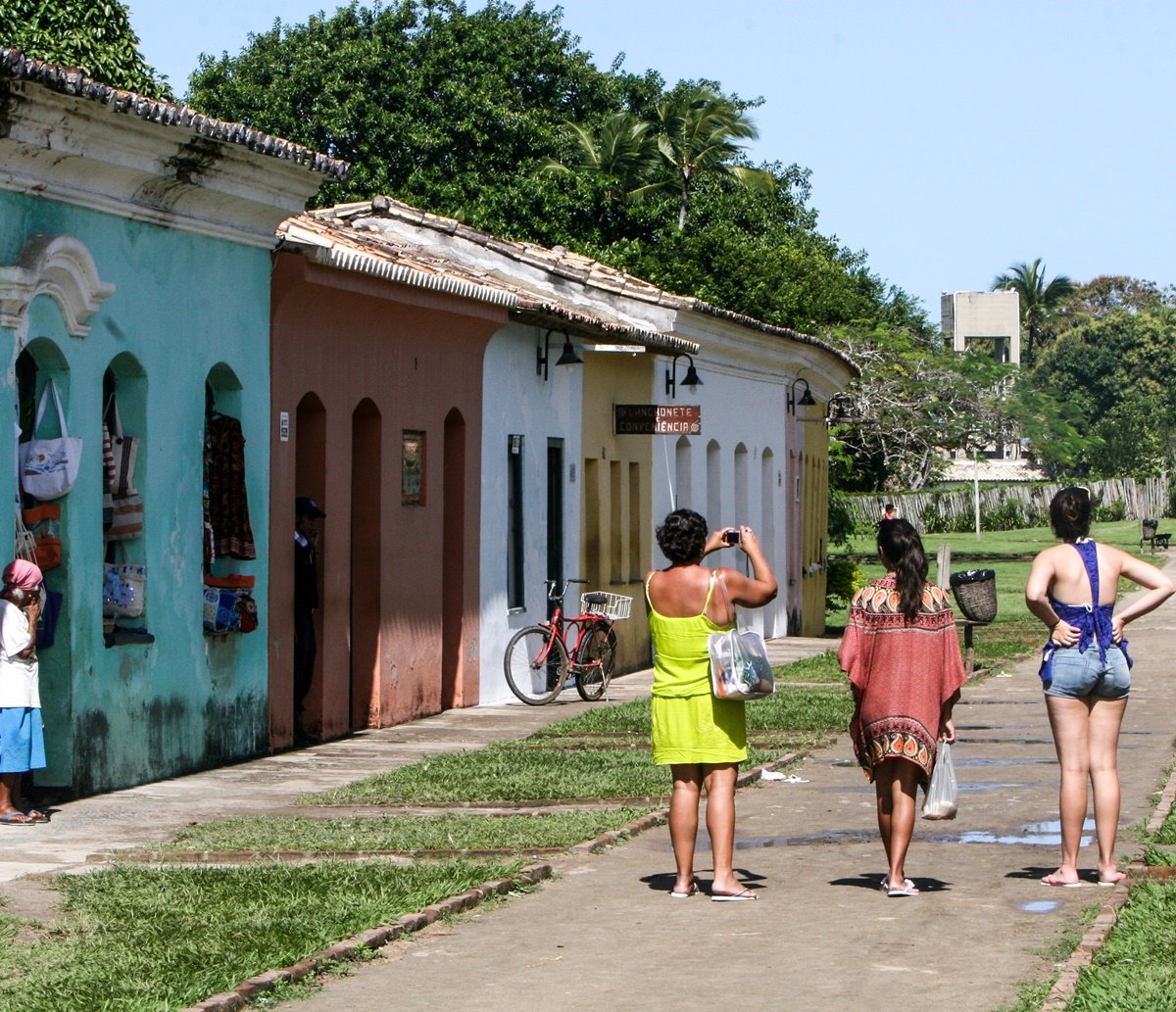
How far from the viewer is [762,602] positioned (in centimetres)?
875

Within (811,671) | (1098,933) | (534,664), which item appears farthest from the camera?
(811,671)

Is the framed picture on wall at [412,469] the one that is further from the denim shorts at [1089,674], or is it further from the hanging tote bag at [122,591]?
the denim shorts at [1089,674]

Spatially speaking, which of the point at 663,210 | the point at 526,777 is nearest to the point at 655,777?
the point at 526,777

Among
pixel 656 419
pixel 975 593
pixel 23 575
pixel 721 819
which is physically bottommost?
pixel 721 819

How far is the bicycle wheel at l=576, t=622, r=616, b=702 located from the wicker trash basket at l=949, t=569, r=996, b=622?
3404 mm

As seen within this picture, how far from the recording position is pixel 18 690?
1114 centimetres

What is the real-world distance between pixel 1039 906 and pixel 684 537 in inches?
81.2

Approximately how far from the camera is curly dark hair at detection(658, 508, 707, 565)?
8.84 meters

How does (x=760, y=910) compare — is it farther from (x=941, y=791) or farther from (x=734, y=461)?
(x=734, y=461)

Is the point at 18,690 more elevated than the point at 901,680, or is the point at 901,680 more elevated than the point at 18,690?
the point at 901,680

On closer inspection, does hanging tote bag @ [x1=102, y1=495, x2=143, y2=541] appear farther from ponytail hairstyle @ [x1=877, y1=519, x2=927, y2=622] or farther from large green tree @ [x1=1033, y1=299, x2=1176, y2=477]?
large green tree @ [x1=1033, y1=299, x2=1176, y2=477]

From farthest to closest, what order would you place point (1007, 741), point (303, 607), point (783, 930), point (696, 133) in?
point (696, 133) < point (1007, 741) < point (303, 607) < point (783, 930)

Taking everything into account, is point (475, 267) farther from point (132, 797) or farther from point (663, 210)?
point (663, 210)

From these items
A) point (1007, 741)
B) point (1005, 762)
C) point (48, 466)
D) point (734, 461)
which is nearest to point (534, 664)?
point (1007, 741)
